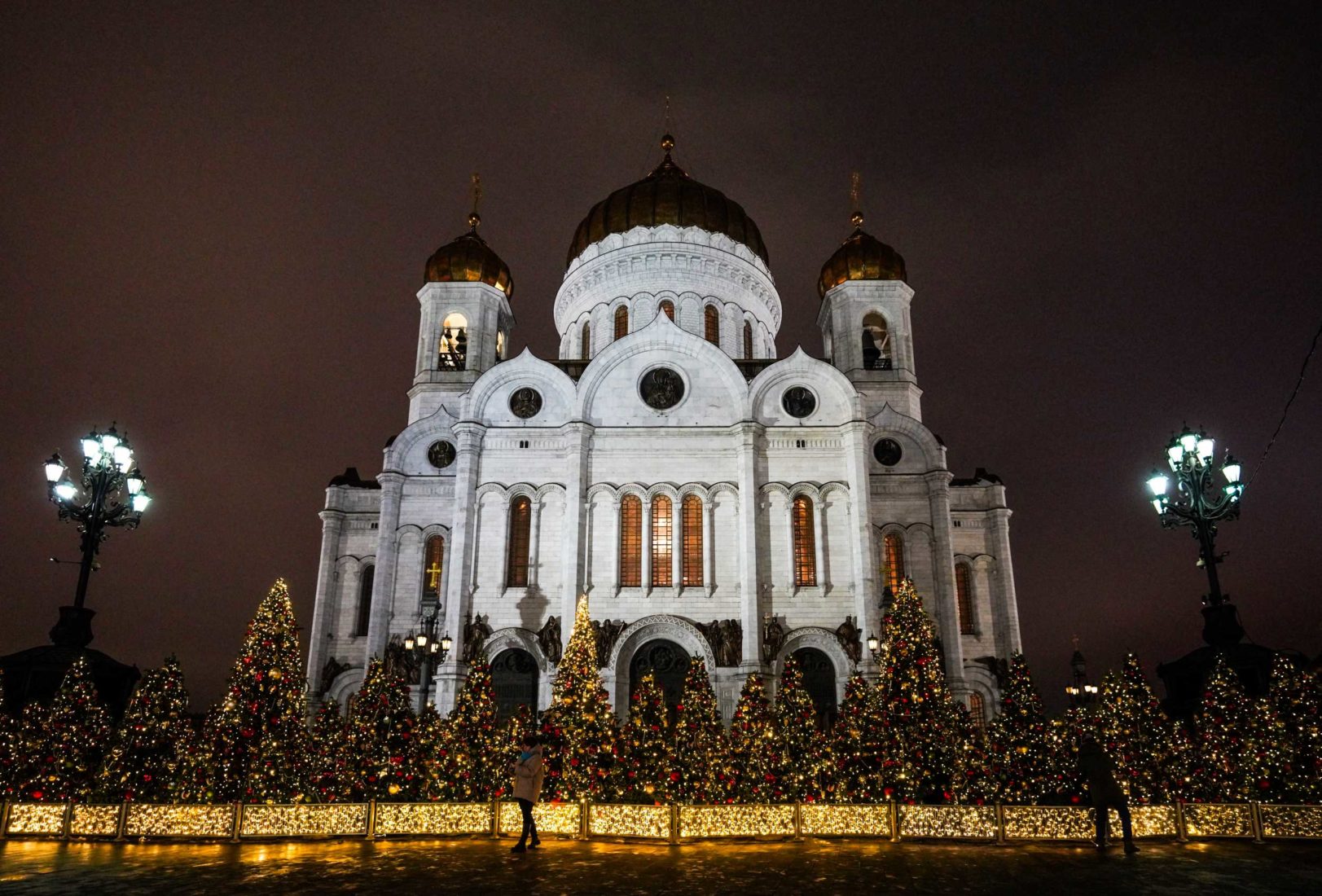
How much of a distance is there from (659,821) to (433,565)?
1845cm

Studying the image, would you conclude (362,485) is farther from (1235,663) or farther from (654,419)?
(1235,663)

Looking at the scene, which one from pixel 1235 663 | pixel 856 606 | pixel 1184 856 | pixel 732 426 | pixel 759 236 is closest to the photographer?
pixel 1184 856

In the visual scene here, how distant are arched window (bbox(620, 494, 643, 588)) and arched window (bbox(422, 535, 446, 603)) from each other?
19.4ft

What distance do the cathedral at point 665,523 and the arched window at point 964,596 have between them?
6 centimetres

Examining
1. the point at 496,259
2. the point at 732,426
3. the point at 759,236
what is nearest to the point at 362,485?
the point at 496,259

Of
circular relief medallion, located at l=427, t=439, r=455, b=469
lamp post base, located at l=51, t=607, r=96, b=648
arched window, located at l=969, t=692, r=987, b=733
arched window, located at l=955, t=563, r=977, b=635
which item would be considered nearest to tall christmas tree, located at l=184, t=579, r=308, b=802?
lamp post base, located at l=51, t=607, r=96, b=648

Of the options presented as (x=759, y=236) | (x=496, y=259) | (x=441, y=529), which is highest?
(x=759, y=236)

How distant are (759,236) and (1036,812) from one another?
2976 cm

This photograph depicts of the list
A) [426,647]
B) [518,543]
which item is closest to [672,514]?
[518,543]

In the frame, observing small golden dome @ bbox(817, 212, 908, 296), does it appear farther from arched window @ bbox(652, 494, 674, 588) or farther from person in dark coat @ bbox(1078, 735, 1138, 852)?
person in dark coat @ bbox(1078, 735, 1138, 852)

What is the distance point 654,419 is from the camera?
27516mm

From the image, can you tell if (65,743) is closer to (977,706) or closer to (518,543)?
(518,543)

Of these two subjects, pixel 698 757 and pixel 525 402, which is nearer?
pixel 698 757

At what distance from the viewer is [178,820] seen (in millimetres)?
10891
